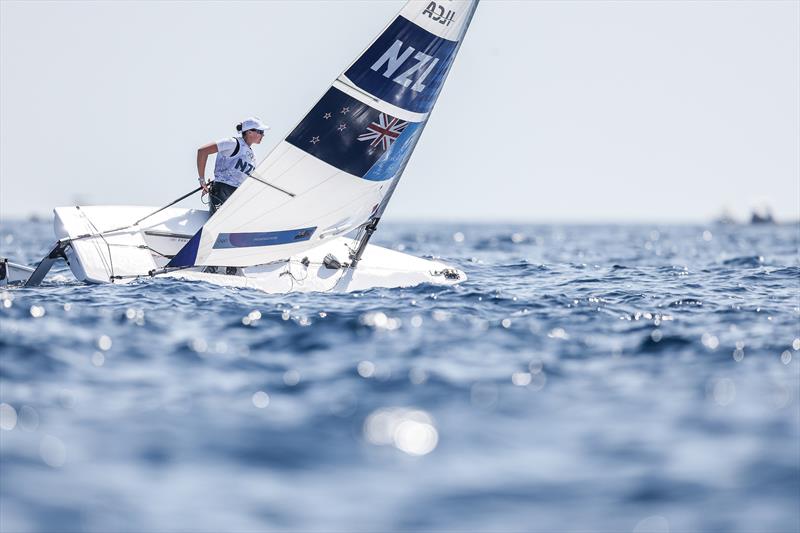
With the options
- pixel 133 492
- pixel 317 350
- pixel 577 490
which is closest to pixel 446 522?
pixel 577 490

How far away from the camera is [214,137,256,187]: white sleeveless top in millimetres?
13773

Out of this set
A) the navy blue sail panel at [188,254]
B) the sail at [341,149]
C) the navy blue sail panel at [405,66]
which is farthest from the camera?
the navy blue sail panel at [405,66]

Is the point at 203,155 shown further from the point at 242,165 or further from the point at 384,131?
the point at 384,131

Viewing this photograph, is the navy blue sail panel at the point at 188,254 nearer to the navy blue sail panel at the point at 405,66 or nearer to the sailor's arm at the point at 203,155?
the sailor's arm at the point at 203,155

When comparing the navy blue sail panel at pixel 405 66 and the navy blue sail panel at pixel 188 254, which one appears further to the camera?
the navy blue sail panel at pixel 405 66

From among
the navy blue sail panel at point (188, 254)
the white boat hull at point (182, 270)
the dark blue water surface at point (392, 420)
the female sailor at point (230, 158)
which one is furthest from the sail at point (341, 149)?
the dark blue water surface at point (392, 420)

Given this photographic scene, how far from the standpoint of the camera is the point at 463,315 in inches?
400

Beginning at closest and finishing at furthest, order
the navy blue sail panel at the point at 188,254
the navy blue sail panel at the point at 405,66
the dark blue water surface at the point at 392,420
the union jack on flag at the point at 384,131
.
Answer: the dark blue water surface at the point at 392,420
the navy blue sail panel at the point at 188,254
the navy blue sail panel at the point at 405,66
the union jack on flag at the point at 384,131

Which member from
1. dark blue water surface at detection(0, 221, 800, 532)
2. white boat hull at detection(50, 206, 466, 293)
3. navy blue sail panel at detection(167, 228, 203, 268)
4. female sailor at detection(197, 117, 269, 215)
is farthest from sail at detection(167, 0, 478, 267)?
A: dark blue water surface at detection(0, 221, 800, 532)

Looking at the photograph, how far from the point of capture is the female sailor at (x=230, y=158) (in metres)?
13.7

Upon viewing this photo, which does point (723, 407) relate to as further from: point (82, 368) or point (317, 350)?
point (82, 368)

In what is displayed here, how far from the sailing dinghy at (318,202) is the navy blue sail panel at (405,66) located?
2 cm

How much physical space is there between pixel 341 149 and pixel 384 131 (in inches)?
29.2

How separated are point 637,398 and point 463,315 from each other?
4001 millimetres
